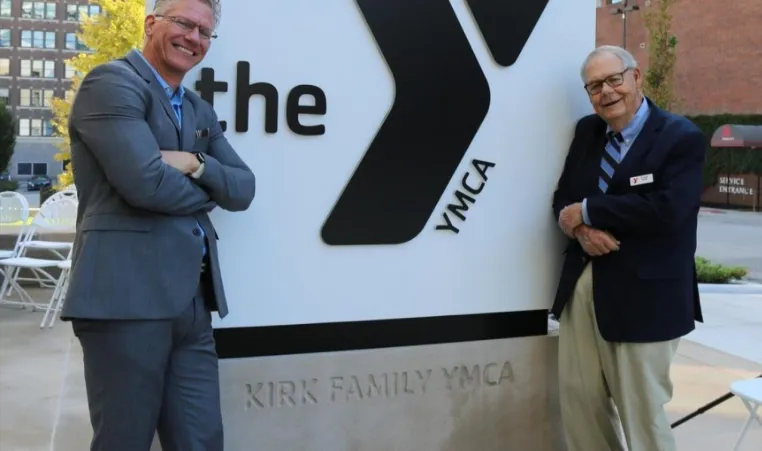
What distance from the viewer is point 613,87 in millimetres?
2869

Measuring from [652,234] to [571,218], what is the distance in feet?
1.06

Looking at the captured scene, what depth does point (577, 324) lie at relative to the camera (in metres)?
3.13

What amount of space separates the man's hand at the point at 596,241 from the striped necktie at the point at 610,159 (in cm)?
19

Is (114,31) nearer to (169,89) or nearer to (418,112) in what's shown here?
(418,112)

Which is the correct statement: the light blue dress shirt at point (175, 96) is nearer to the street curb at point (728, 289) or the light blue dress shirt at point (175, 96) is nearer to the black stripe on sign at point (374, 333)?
the black stripe on sign at point (374, 333)

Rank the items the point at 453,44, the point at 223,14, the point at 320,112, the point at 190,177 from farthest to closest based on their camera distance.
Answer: the point at 453,44 < the point at 320,112 < the point at 223,14 < the point at 190,177

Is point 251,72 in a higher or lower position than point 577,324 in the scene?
higher

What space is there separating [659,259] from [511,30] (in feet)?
3.96

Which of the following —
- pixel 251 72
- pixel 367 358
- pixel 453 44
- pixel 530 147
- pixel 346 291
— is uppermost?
pixel 453 44

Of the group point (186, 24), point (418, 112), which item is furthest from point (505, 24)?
point (186, 24)

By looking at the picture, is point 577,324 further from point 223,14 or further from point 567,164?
point 223,14

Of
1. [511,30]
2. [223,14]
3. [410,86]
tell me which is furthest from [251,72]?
[511,30]

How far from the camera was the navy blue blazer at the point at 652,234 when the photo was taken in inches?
108

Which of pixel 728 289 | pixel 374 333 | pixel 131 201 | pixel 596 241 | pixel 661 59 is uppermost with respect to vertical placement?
pixel 661 59
